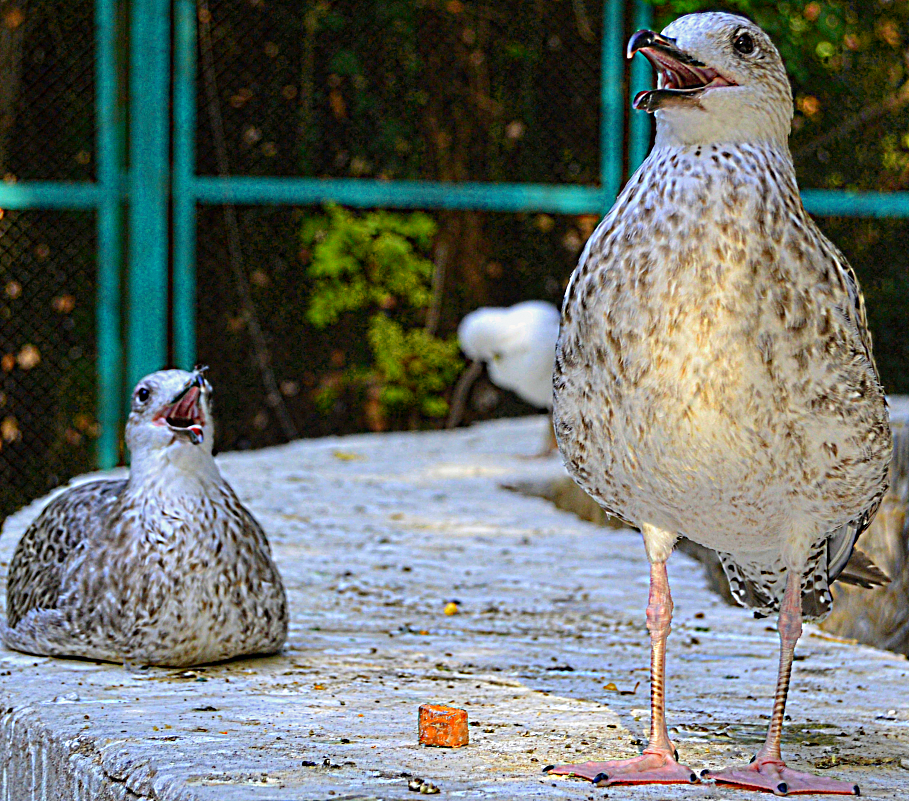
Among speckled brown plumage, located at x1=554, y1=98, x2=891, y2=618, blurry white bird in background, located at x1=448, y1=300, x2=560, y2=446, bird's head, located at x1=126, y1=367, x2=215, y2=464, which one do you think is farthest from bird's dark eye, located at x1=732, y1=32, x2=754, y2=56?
blurry white bird in background, located at x1=448, y1=300, x2=560, y2=446

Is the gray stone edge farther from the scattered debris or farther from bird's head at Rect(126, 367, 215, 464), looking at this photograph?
bird's head at Rect(126, 367, 215, 464)

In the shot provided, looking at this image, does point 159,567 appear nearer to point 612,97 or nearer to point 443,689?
point 443,689

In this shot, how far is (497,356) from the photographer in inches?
330

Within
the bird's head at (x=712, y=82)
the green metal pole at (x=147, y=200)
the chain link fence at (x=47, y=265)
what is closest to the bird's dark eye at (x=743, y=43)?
the bird's head at (x=712, y=82)

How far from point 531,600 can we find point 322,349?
13.8ft

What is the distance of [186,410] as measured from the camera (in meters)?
3.96

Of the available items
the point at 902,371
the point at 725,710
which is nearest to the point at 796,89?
the point at 902,371

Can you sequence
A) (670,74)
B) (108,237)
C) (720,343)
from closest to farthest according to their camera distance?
(720,343) < (670,74) < (108,237)

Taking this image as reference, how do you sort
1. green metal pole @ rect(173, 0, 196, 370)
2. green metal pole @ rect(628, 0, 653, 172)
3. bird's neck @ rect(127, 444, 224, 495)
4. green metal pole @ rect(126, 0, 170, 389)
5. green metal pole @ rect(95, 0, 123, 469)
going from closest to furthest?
1. bird's neck @ rect(127, 444, 224, 495)
2. green metal pole @ rect(95, 0, 123, 469)
3. green metal pole @ rect(126, 0, 170, 389)
4. green metal pole @ rect(173, 0, 196, 370)
5. green metal pole @ rect(628, 0, 653, 172)

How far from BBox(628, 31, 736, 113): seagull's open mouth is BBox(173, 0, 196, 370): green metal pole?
18.1ft

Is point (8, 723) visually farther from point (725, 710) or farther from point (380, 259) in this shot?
point (380, 259)

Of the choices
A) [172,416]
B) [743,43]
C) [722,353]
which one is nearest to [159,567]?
[172,416]

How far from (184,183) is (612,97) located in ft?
8.93

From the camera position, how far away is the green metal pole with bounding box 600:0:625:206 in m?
8.41
